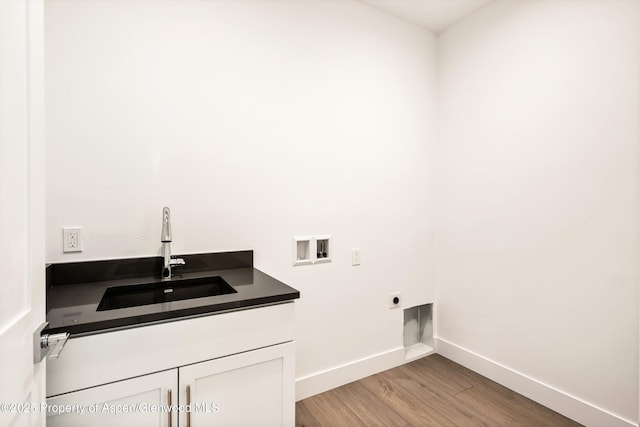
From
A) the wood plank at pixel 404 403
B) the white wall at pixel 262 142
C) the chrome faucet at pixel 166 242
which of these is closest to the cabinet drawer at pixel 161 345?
→ the chrome faucet at pixel 166 242

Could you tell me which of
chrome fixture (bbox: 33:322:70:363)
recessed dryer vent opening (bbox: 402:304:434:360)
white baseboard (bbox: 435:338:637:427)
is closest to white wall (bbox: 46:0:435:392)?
recessed dryer vent opening (bbox: 402:304:434:360)

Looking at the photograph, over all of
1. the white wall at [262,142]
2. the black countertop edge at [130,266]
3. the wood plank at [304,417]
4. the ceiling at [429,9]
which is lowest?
the wood plank at [304,417]

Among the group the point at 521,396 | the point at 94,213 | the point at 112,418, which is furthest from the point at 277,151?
the point at 521,396

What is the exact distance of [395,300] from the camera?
250cm

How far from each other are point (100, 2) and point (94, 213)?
981 mm

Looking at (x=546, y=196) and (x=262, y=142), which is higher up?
(x=262, y=142)

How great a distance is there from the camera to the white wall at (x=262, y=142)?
153 cm

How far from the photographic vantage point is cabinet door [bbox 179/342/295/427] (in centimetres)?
118

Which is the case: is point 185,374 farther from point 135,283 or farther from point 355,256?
point 355,256

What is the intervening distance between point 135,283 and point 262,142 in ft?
3.28

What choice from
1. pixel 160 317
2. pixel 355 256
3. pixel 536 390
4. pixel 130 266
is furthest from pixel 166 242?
pixel 536 390

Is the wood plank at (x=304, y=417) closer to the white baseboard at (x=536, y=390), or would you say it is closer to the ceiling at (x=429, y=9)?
the white baseboard at (x=536, y=390)

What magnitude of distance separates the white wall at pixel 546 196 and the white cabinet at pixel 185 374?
164 centimetres

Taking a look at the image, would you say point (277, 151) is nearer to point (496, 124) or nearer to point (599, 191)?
point (496, 124)
